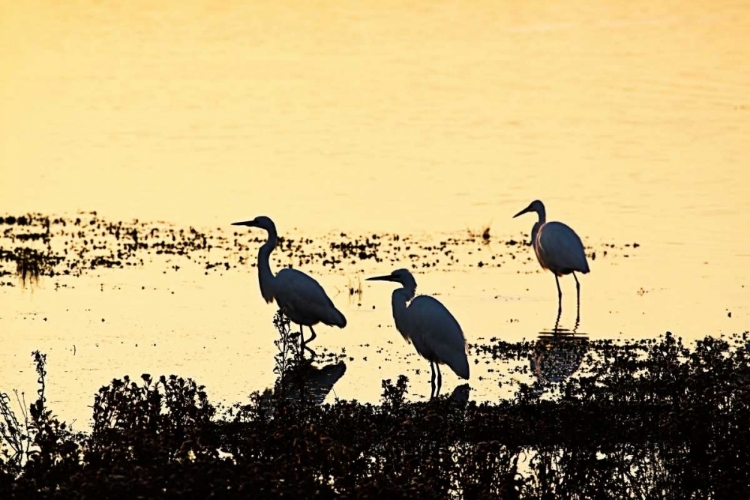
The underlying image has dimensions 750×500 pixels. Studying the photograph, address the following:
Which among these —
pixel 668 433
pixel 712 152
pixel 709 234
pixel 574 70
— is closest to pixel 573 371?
pixel 668 433

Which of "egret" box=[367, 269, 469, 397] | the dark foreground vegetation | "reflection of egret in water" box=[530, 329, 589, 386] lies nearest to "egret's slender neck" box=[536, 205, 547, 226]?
"reflection of egret in water" box=[530, 329, 589, 386]

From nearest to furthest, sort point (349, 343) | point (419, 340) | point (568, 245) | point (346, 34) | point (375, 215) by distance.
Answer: point (419, 340) → point (349, 343) → point (568, 245) → point (375, 215) → point (346, 34)

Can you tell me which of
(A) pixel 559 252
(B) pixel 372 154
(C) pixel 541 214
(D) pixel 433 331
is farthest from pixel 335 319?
(B) pixel 372 154

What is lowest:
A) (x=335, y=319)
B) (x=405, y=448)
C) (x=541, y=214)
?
(x=405, y=448)

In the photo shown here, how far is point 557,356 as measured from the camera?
14.0m

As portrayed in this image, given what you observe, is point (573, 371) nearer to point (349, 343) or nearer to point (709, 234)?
point (349, 343)

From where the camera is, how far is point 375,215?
22.6 metres

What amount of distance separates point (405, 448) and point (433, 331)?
395 centimetres

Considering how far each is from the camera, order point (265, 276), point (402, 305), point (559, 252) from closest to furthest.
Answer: point (402, 305)
point (265, 276)
point (559, 252)

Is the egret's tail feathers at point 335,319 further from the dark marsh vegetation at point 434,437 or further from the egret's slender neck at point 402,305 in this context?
the egret's slender neck at point 402,305

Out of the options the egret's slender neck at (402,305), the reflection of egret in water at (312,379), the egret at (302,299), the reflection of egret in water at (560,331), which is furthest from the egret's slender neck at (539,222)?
the reflection of egret in water at (312,379)

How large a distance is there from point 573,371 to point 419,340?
4.76ft

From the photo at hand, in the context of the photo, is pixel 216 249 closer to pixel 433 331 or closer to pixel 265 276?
pixel 265 276

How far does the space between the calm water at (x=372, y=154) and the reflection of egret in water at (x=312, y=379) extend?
0.71 ft
